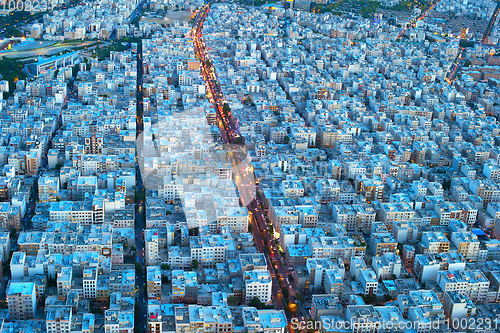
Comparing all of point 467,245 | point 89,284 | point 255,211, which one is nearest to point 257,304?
point 89,284

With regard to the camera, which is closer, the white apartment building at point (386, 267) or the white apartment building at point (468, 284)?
the white apartment building at point (468, 284)

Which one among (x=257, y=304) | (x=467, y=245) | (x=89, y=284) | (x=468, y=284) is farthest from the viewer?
(x=467, y=245)

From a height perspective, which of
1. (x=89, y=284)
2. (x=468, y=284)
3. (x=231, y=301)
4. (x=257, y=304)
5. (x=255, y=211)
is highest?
(x=89, y=284)

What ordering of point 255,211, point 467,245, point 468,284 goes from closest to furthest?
1. point 468,284
2. point 467,245
3. point 255,211

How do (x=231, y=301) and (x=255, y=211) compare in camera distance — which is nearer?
(x=231, y=301)

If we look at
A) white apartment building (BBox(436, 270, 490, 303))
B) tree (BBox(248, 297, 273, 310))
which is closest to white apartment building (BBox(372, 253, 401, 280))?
white apartment building (BBox(436, 270, 490, 303))

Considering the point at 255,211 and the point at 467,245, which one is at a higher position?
the point at 467,245

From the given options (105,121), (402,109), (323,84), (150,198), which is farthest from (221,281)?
(323,84)

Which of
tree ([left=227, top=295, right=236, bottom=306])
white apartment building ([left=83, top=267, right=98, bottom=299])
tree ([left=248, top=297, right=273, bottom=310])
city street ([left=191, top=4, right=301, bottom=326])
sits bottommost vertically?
city street ([left=191, top=4, right=301, bottom=326])

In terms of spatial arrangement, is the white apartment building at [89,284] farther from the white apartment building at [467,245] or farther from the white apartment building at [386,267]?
the white apartment building at [467,245]

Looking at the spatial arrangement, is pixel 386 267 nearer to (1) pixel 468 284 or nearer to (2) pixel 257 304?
(1) pixel 468 284

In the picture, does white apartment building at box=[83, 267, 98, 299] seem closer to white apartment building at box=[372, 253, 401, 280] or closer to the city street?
the city street

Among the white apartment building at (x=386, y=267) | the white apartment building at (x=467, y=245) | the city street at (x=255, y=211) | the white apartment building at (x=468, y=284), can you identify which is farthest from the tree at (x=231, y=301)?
the white apartment building at (x=467, y=245)
